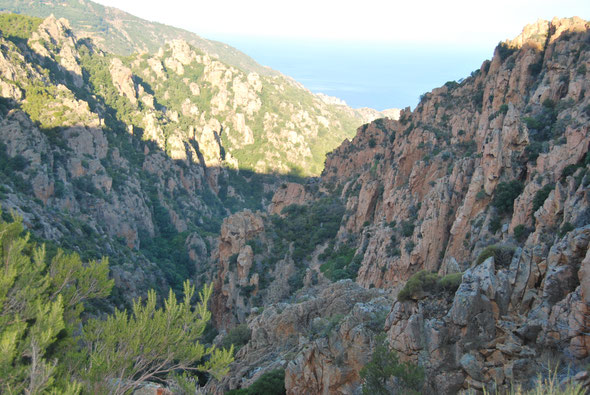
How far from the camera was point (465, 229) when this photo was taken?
93.3 feet

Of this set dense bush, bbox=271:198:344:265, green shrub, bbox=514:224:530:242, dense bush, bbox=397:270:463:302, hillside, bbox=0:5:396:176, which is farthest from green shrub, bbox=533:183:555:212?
hillside, bbox=0:5:396:176

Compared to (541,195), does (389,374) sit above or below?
below

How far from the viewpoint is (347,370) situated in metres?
17.6

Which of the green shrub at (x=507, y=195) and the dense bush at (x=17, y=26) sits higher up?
the dense bush at (x=17, y=26)

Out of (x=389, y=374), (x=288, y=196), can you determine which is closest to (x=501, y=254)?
(x=389, y=374)

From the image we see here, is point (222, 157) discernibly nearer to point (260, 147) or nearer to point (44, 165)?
point (260, 147)

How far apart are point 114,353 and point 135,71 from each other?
127 metres

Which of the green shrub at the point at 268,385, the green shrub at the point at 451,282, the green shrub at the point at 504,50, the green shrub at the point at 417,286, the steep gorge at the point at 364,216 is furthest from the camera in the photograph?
the green shrub at the point at 504,50

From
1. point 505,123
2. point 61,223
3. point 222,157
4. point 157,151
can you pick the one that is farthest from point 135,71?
point 505,123

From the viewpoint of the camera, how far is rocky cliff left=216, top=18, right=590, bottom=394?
1312 centimetres

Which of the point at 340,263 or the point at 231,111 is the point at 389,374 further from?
the point at 231,111

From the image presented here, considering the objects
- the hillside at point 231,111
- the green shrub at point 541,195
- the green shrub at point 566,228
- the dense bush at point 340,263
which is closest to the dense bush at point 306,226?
the dense bush at point 340,263

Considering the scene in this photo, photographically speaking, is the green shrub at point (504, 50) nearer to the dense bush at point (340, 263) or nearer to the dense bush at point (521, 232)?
the dense bush at point (340, 263)

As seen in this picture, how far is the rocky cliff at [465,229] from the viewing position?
517 inches
